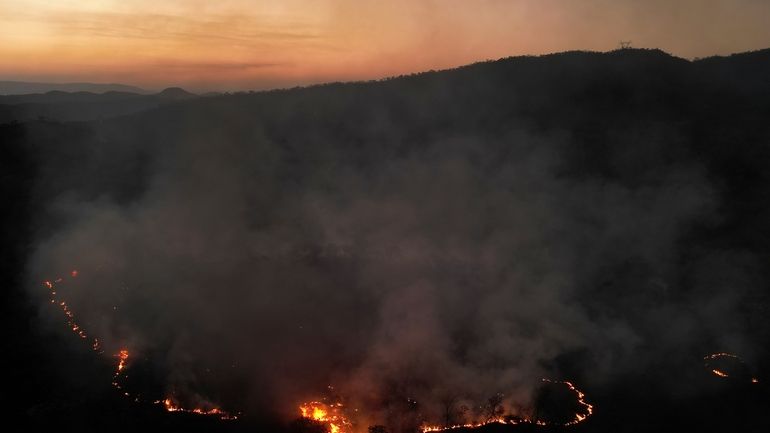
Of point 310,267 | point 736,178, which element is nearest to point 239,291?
point 310,267

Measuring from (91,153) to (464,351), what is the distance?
3622cm

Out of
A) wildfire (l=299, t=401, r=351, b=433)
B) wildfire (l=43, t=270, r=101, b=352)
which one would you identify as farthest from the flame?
wildfire (l=43, t=270, r=101, b=352)

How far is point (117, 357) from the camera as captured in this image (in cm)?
2219

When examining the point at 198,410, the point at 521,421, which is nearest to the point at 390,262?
the point at 521,421

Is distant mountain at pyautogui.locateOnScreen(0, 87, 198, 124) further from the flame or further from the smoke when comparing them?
the flame

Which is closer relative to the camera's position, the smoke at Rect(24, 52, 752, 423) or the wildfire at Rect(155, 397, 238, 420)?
the wildfire at Rect(155, 397, 238, 420)

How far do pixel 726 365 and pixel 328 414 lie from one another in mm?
16259

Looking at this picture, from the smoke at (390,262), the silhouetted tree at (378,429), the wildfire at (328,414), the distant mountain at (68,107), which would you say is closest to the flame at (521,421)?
the smoke at (390,262)

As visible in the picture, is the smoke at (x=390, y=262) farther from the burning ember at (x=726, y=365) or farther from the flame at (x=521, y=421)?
the burning ember at (x=726, y=365)

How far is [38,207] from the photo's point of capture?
Answer: 3394 cm

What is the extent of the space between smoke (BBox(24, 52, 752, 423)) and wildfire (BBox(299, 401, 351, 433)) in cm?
62

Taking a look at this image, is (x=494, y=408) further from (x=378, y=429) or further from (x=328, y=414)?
(x=328, y=414)

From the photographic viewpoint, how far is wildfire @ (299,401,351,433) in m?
18.2

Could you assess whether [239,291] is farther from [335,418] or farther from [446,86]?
[446,86]
